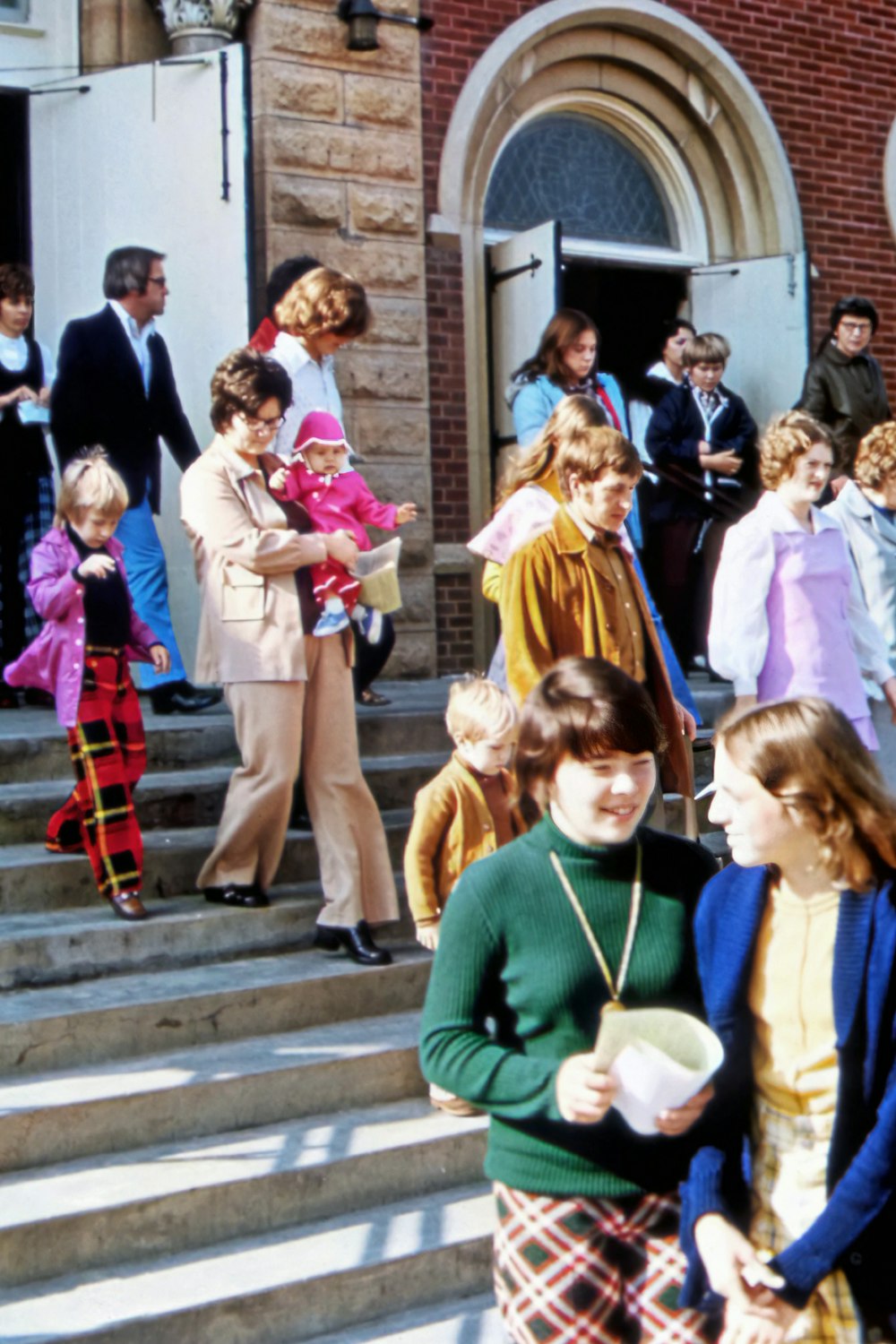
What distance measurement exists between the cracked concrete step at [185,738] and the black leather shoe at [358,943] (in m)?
1.14

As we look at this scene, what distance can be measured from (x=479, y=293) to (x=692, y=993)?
23.6 ft

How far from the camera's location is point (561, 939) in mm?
2594

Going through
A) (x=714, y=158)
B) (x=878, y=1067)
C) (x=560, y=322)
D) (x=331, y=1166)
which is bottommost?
(x=331, y=1166)

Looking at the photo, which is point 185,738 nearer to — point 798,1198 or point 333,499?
point 333,499

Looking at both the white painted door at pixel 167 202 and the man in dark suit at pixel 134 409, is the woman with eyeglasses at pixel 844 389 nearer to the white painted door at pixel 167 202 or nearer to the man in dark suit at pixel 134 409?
the white painted door at pixel 167 202

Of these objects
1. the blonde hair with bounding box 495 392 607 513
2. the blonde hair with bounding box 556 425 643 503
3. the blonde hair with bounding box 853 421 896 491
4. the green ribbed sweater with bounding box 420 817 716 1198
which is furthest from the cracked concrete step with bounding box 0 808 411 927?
the green ribbed sweater with bounding box 420 817 716 1198

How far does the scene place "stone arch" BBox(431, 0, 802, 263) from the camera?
9.48 m

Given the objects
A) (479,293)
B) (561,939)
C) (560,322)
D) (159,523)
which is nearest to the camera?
(561,939)

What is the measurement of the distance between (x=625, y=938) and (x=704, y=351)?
6713 millimetres

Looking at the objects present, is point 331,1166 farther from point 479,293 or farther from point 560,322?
point 479,293

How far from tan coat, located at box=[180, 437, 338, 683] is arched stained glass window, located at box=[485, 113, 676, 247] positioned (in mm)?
4834

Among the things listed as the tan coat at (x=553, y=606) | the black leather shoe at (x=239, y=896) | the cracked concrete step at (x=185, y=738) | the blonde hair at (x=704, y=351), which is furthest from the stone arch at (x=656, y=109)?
the tan coat at (x=553, y=606)

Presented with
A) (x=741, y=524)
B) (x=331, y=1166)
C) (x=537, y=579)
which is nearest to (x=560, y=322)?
(x=741, y=524)

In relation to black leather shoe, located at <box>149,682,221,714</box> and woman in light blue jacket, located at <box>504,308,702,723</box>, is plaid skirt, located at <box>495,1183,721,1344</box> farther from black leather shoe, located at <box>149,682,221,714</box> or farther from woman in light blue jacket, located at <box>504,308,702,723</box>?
black leather shoe, located at <box>149,682,221,714</box>
